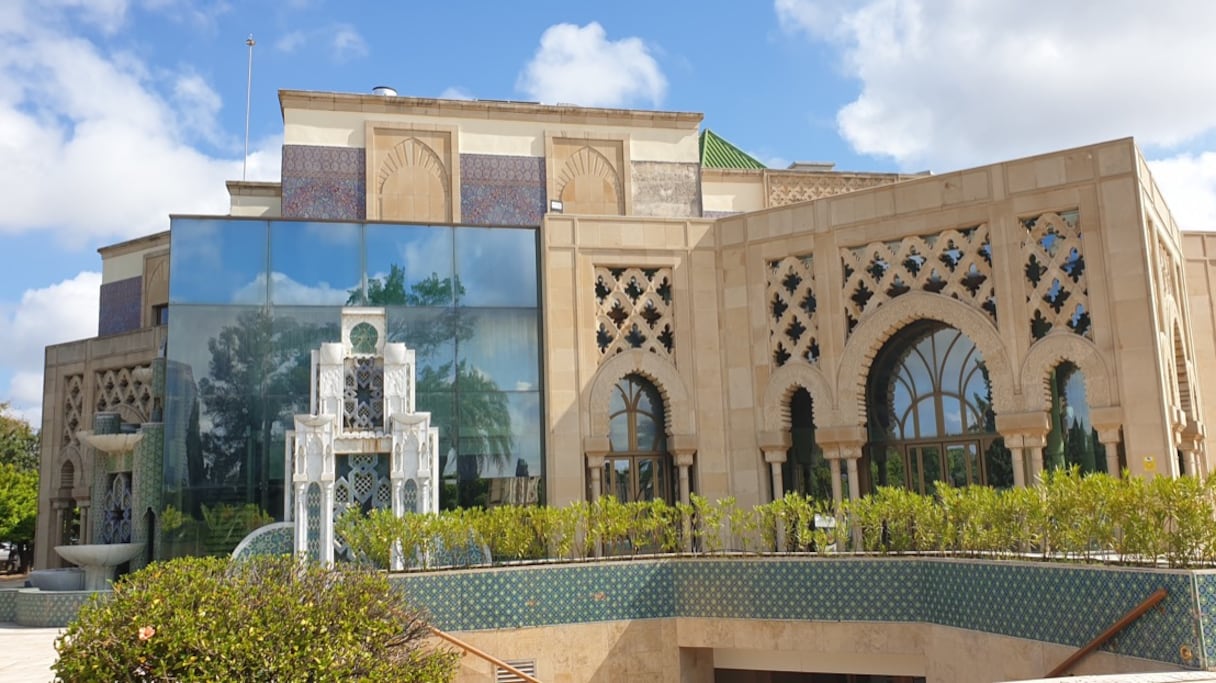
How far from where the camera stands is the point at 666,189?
2158 centimetres

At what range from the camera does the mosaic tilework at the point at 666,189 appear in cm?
2142

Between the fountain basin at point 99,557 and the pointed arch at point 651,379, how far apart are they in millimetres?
7733

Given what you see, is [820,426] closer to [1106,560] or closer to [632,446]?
[632,446]

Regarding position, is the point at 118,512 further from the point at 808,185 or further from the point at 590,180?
the point at 808,185

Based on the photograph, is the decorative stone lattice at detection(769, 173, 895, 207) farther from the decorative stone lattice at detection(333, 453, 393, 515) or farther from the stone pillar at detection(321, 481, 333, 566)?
the stone pillar at detection(321, 481, 333, 566)

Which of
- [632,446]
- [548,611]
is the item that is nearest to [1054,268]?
[632,446]

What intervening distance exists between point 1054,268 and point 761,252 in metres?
4.54

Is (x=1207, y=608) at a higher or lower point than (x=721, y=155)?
lower

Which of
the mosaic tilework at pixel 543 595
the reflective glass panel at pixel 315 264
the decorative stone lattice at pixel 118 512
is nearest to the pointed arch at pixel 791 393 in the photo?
the mosaic tilework at pixel 543 595

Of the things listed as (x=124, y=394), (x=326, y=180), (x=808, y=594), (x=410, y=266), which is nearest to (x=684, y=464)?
(x=808, y=594)

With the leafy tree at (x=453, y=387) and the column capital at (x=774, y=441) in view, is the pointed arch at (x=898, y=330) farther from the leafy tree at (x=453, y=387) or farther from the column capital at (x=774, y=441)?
the leafy tree at (x=453, y=387)

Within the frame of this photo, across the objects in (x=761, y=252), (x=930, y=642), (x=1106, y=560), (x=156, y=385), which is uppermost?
(x=761, y=252)

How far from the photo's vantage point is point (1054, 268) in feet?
49.1

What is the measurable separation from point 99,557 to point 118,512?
2.52 m
